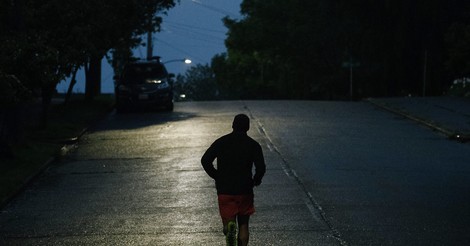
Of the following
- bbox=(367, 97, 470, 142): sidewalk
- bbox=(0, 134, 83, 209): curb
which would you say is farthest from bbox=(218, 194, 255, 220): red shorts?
bbox=(367, 97, 470, 142): sidewalk

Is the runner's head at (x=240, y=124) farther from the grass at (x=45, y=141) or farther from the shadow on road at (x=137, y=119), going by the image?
the shadow on road at (x=137, y=119)

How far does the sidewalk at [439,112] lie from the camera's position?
85.3 ft

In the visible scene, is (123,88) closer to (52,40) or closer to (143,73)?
(143,73)

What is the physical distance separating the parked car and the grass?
98 cm

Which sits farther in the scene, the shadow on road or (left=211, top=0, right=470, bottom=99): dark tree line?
(left=211, top=0, right=470, bottom=99): dark tree line

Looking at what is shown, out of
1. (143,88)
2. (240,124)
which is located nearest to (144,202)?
(240,124)

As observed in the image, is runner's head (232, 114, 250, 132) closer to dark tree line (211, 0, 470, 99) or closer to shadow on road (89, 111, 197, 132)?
shadow on road (89, 111, 197, 132)

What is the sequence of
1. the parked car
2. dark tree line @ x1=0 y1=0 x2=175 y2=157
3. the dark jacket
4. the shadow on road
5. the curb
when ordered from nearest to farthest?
the dark jacket < the curb < dark tree line @ x1=0 y1=0 x2=175 y2=157 < the shadow on road < the parked car

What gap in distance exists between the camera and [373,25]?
56000 millimetres

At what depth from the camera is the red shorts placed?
957cm

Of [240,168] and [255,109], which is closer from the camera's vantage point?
[240,168]

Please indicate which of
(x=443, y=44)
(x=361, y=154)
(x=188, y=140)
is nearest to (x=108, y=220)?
(x=361, y=154)

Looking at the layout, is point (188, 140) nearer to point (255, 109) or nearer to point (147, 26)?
point (255, 109)

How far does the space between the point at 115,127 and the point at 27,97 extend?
31.4ft
